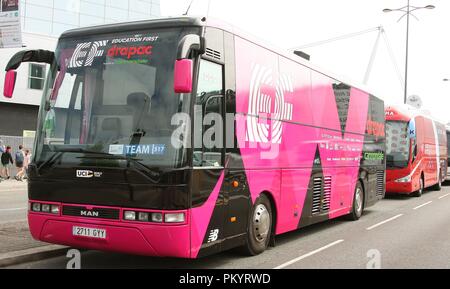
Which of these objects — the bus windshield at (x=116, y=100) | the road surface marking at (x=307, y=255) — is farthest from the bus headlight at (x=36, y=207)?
the road surface marking at (x=307, y=255)

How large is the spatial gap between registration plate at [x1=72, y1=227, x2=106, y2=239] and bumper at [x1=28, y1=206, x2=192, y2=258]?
1.5 inches

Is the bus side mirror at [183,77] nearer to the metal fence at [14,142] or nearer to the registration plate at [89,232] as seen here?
the registration plate at [89,232]

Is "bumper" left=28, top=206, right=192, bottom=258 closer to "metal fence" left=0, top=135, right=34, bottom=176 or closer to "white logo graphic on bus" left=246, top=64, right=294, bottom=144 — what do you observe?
"white logo graphic on bus" left=246, top=64, right=294, bottom=144

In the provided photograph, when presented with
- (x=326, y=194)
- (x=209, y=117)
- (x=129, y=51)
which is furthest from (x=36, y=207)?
(x=326, y=194)

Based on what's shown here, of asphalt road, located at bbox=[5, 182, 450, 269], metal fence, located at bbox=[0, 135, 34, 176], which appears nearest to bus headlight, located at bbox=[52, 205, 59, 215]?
asphalt road, located at bbox=[5, 182, 450, 269]

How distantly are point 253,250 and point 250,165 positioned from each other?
1.27 m

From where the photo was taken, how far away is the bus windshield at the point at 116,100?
597 cm

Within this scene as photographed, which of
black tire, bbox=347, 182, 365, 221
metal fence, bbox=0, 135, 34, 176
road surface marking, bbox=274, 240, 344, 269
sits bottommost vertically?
road surface marking, bbox=274, 240, 344, 269

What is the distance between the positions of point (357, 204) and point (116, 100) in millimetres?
8108

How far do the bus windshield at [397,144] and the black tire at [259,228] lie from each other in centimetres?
1237

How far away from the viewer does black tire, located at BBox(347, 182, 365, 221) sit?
12438mm

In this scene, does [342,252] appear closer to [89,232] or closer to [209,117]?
[209,117]
